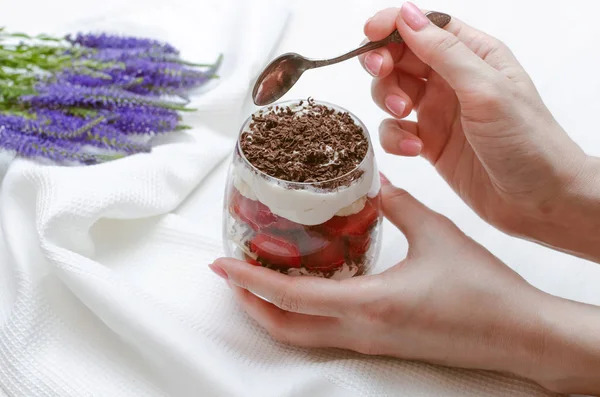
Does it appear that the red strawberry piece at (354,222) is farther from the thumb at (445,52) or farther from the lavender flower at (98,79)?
the lavender flower at (98,79)

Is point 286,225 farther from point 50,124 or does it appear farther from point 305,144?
point 50,124

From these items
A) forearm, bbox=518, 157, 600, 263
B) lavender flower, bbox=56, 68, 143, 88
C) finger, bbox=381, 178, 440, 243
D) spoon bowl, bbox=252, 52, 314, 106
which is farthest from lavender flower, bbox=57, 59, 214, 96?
forearm, bbox=518, 157, 600, 263

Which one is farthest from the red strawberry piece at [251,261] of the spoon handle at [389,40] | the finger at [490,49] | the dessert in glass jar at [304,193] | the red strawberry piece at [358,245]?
the finger at [490,49]

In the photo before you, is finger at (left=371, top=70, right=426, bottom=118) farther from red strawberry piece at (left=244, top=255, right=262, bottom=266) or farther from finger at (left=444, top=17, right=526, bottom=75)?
red strawberry piece at (left=244, top=255, right=262, bottom=266)

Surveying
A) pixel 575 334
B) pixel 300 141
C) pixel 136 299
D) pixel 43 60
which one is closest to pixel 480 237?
pixel 575 334

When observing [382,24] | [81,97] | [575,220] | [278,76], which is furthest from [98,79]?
[575,220]

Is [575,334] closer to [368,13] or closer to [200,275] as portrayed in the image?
[200,275]
